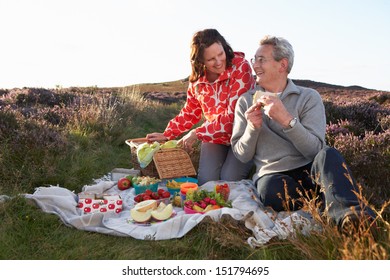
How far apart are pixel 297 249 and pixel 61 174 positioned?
3.57m

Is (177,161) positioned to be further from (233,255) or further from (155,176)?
(233,255)

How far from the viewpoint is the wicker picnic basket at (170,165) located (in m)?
6.10

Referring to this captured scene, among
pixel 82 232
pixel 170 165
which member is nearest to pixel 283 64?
pixel 170 165

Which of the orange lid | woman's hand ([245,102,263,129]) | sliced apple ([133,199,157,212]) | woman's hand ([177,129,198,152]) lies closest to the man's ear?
woman's hand ([245,102,263,129])

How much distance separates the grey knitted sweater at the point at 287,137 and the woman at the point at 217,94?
2.34 feet

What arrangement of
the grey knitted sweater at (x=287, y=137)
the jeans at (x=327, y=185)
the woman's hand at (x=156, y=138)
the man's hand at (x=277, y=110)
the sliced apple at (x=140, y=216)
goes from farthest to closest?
the woman's hand at (x=156, y=138), the sliced apple at (x=140, y=216), the grey knitted sweater at (x=287, y=137), the man's hand at (x=277, y=110), the jeans at (x=327, y=185)

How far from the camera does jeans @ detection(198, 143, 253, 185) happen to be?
579cm

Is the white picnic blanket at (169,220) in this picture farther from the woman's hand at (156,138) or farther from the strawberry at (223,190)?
the woman's hand at (156,138)

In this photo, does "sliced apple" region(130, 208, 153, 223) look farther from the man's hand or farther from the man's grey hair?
the man's grey hair

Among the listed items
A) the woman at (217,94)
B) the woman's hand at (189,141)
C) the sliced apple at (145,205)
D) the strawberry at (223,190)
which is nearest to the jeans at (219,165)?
the woman at (217,94)

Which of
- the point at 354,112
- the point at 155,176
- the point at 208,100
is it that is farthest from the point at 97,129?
the point at 354,112

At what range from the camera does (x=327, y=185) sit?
144 inches

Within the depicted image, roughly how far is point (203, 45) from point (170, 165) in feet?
5.72

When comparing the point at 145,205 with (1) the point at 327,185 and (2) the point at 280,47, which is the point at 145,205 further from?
(2) the point at 280,47
